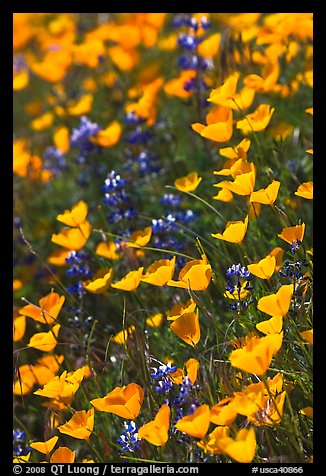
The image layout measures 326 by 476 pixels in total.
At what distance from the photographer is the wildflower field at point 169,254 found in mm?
1973

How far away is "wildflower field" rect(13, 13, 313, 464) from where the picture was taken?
197 centimetres

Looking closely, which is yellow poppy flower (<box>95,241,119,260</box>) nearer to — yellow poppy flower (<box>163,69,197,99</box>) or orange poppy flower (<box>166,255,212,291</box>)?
orange poppy flower (<box>166,255,212,291</box>)

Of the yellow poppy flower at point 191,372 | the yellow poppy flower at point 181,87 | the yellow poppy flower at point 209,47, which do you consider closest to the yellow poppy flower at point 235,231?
the yellow poppy flower at point 191,372

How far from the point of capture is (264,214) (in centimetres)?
275

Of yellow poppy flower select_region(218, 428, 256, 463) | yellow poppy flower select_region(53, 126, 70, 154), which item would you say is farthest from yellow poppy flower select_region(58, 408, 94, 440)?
yellow poppy flower select_region(53, 126, 70, 154)

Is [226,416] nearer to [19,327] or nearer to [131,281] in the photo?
[131,281]

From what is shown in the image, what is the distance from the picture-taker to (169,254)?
107 inches

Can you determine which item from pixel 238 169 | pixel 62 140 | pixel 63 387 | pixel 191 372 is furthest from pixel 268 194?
pixel 62 140

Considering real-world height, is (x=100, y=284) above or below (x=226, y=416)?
above

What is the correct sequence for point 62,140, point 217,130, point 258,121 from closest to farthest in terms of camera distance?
point 217,130, point 258,121, point 62,140

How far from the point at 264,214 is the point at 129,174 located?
2.74 feet

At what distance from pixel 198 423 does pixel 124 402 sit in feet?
1.00
